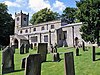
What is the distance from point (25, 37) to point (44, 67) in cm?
4673

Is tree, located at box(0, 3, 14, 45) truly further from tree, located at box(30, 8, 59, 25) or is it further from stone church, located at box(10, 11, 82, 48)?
tree, located at box(30, 8, 59, 25)

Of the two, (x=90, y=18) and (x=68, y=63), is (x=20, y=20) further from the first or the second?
(x=68, y=63)

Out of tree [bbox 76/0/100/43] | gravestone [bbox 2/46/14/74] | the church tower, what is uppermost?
the church tower

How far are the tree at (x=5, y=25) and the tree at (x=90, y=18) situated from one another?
45739mm

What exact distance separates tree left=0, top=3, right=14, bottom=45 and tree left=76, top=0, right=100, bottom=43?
150 feet

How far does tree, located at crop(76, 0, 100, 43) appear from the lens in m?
20.6

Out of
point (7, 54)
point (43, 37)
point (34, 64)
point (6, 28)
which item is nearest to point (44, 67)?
point (7, 54)

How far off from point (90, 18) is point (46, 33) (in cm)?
3301

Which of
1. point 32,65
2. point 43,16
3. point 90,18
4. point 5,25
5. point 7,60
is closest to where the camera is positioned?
point 32,65

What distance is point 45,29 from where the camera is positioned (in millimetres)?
58625

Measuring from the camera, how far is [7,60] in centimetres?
1345

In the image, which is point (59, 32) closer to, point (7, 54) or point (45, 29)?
point (45, 29)

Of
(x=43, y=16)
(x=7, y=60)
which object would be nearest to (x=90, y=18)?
(x=7, y=60)

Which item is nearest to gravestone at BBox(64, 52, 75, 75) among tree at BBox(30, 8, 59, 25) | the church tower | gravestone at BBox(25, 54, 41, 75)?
gravestone at BBox(25, 54, 41, 75)
